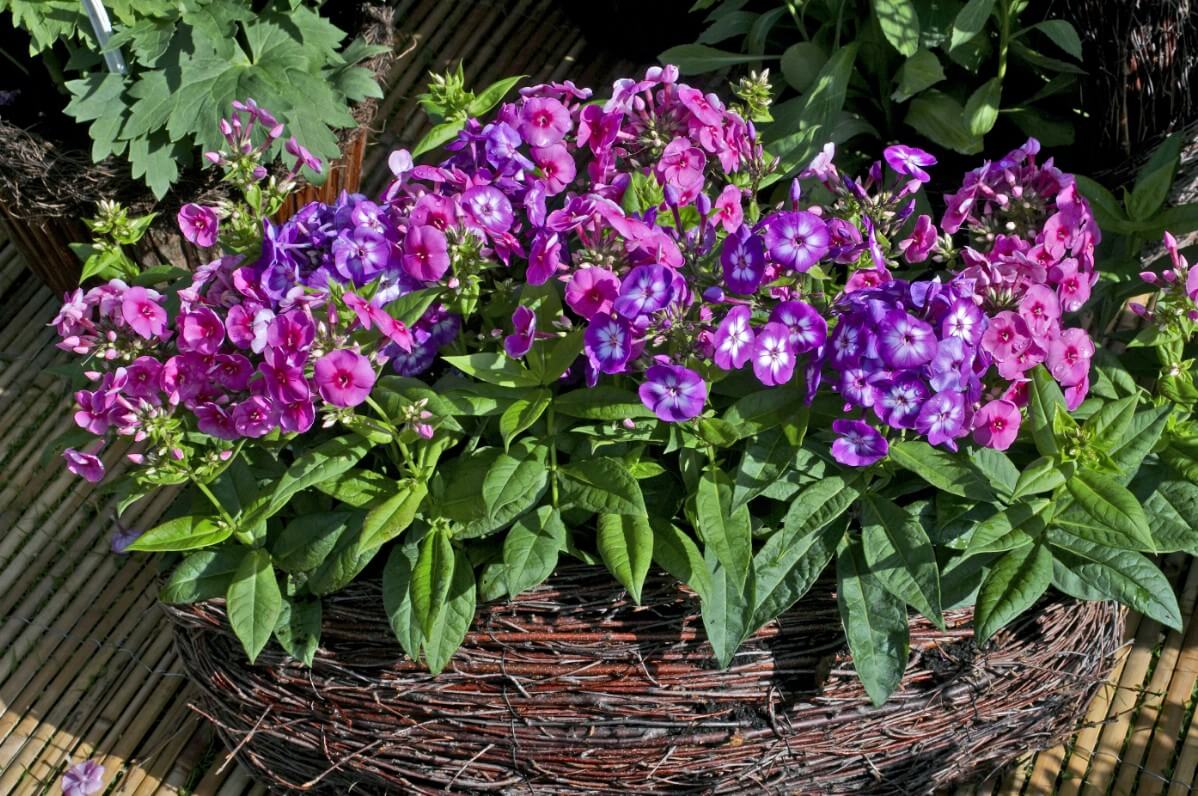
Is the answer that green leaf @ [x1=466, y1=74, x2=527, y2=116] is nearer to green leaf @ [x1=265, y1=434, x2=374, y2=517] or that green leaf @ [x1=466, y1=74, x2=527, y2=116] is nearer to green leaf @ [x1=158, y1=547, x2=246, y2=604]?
green leaf @ [x1=265, y1=434, x2=374, y2=517]

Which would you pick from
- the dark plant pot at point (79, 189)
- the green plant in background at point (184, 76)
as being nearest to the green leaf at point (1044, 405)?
the green plant in background at point (184, 76)

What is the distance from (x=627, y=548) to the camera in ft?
5.43

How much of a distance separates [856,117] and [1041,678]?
1128mm

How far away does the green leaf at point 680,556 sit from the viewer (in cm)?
164

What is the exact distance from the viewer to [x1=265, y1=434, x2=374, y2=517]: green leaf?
1.67m

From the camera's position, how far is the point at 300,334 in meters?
1.52

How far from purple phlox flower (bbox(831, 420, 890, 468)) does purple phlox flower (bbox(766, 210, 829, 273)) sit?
7.4 inches

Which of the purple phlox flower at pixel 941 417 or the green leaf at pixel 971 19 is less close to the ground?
the green leaf at pixel 971 19

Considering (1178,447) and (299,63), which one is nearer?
(1178,447)

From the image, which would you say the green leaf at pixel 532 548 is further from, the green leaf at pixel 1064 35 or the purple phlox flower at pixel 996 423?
the green leaf at pixel 1064 35

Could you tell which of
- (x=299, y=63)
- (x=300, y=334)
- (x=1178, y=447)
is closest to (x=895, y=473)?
(x=1178, y=447)

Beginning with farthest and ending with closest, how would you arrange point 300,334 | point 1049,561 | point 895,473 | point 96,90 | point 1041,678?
point 96,90 < point 1041,678 < point 895,473 < point 1049,561 < point 300,334

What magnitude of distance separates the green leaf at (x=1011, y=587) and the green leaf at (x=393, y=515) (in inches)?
26.5

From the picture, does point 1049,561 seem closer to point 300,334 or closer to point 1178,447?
point 1178,447
